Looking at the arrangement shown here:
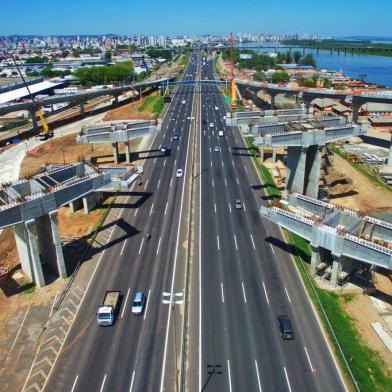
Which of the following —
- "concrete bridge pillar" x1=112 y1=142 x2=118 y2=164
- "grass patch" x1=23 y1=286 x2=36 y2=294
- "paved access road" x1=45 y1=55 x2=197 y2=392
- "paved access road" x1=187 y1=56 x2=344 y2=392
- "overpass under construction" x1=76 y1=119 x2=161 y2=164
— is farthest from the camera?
"concrete bridge pillar" x1=112 y1=142 x2=118 y2=164

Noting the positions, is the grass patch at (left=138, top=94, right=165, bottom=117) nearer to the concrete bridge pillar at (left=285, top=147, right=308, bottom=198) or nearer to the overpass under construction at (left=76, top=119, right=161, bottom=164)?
the overpass under construction at (left=76, top=119, right=161, bottom=164)

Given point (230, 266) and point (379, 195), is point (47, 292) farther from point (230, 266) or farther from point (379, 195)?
point (379, 195)

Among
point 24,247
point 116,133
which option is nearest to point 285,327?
point 24,247

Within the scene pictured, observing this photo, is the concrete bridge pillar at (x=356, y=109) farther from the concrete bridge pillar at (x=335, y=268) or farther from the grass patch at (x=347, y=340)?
the concrete bridge pillar at (x=335, y=268)

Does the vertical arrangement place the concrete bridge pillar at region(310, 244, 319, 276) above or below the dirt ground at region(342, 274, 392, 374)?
above

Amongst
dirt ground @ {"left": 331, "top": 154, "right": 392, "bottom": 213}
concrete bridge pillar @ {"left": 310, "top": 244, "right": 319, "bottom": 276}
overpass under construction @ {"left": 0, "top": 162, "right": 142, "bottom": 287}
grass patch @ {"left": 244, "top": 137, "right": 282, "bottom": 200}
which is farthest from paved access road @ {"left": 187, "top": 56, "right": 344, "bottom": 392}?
overpass under construction @ {"left": 0, "top": 162, "right": 142, "bottom": 287}

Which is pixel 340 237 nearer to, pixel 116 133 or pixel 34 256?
pixel 34 256

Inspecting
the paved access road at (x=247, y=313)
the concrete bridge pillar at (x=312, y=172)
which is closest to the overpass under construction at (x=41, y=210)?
the paved access road at (x=247, y=313)
